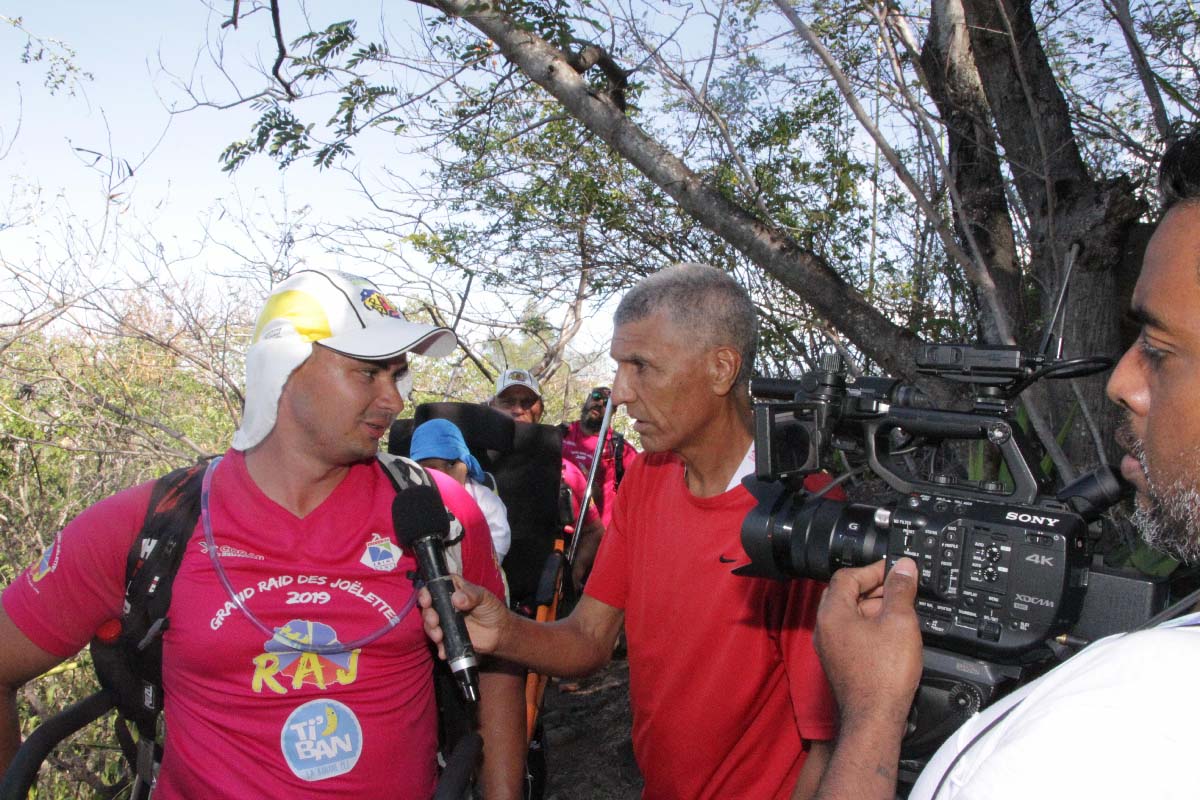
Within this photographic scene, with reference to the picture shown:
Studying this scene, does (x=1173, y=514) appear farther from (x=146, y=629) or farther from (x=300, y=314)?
(x=146, y=629)

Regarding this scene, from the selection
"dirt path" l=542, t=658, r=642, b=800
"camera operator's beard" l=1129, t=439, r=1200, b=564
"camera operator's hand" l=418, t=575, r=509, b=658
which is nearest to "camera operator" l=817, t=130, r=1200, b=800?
"camera operator's beard" l=1129, t=439, r=1200, b=564

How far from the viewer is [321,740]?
203cm

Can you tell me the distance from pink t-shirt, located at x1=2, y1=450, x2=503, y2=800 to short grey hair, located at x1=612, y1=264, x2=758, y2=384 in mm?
940

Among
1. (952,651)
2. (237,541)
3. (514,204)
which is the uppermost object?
(514,204)

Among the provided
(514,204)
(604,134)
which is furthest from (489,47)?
(514,204)

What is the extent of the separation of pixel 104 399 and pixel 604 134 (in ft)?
11.0

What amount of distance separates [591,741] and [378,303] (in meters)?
3.77

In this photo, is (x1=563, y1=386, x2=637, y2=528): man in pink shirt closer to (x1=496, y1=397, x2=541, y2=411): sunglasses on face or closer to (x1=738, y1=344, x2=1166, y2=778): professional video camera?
(x1=496, y1=397, x2=541, y2=411): sunglasses on face

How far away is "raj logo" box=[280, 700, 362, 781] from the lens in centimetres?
200

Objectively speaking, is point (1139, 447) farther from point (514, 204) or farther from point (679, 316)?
point (514, 204)

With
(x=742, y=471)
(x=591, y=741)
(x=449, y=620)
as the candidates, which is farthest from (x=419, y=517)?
(x=591, y=741)

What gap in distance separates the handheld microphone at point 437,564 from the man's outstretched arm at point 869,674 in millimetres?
707

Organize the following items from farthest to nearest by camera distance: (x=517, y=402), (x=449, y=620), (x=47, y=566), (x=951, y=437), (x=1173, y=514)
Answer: (x=517, y=402), (x=47, y=566), (x=449, y=620), (x=951, y=437), (x=1173, y=514)

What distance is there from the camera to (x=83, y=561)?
6.76 ft
